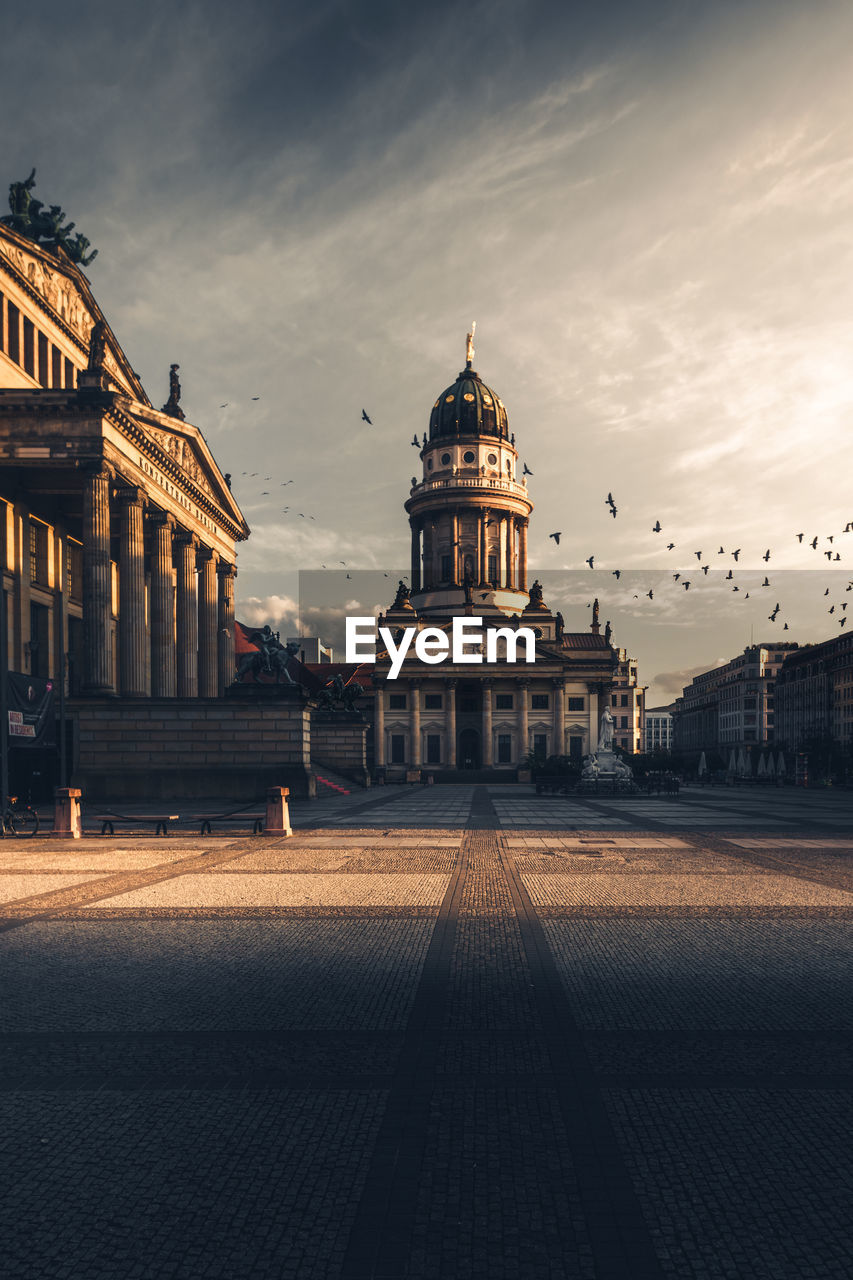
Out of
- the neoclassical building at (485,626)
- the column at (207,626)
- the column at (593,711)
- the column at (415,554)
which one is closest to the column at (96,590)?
the column at (207,626)

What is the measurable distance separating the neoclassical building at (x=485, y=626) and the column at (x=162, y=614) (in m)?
60.2

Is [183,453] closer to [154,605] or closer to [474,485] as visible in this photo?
[154,605]

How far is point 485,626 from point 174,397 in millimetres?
66367

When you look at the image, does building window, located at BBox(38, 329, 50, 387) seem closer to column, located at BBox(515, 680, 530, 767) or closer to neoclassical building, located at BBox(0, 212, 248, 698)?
neoclassical building, located at BBox(0, 212, 248, 698)

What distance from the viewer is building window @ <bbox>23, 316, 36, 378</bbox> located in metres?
49.1

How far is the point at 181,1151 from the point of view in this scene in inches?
240

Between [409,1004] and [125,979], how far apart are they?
3.29 metres

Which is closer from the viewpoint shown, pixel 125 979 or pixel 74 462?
pixel 125 979

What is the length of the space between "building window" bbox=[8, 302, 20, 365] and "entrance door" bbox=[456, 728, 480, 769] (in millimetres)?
83780

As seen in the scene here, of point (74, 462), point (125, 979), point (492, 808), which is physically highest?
point (74, 462)

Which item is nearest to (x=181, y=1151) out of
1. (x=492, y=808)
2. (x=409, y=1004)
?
(x=409, y=1004)

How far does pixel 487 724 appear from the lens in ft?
393

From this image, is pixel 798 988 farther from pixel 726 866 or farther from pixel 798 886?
pixel 726 866

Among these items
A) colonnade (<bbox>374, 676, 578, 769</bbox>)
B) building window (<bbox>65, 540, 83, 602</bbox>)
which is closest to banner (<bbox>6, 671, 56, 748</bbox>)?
building window (<bbox>65, 540, 83, 602</bbox>)
